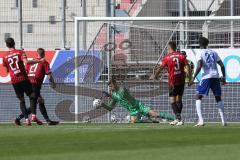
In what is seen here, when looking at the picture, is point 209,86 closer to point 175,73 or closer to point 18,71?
point 175,73

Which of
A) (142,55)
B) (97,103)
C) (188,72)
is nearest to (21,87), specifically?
(97,103)

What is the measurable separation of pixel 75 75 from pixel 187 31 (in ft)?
11.3

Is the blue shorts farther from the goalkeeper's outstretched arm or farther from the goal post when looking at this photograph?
the goalkeeper's outstretched arm

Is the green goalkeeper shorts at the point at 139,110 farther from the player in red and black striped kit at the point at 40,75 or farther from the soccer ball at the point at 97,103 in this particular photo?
the player in red and black striped kit at the point at 40,75

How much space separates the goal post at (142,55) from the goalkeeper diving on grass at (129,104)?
1.13ft

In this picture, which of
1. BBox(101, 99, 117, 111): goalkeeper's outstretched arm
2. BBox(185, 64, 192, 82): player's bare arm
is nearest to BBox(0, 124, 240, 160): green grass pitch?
BBox(185, 64, 192, 82): player's bare arm

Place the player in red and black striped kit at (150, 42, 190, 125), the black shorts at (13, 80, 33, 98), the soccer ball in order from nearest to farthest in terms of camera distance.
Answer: the black shorts at (13, 80, 33, 98) → the player in red and black striped kit at (150, 42, 190, 125) → the soccer ball

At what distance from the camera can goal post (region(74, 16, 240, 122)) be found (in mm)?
23359

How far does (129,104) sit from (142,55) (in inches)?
75.5

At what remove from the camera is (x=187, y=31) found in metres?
24.3

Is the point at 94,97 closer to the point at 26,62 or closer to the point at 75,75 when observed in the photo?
the point at 75,75

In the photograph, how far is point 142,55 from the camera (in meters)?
24.1

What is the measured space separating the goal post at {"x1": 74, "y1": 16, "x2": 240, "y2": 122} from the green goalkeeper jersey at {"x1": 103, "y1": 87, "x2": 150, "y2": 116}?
0.40 m

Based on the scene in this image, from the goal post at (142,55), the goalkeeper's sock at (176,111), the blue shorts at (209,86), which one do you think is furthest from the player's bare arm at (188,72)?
the goal post at (142,55)
